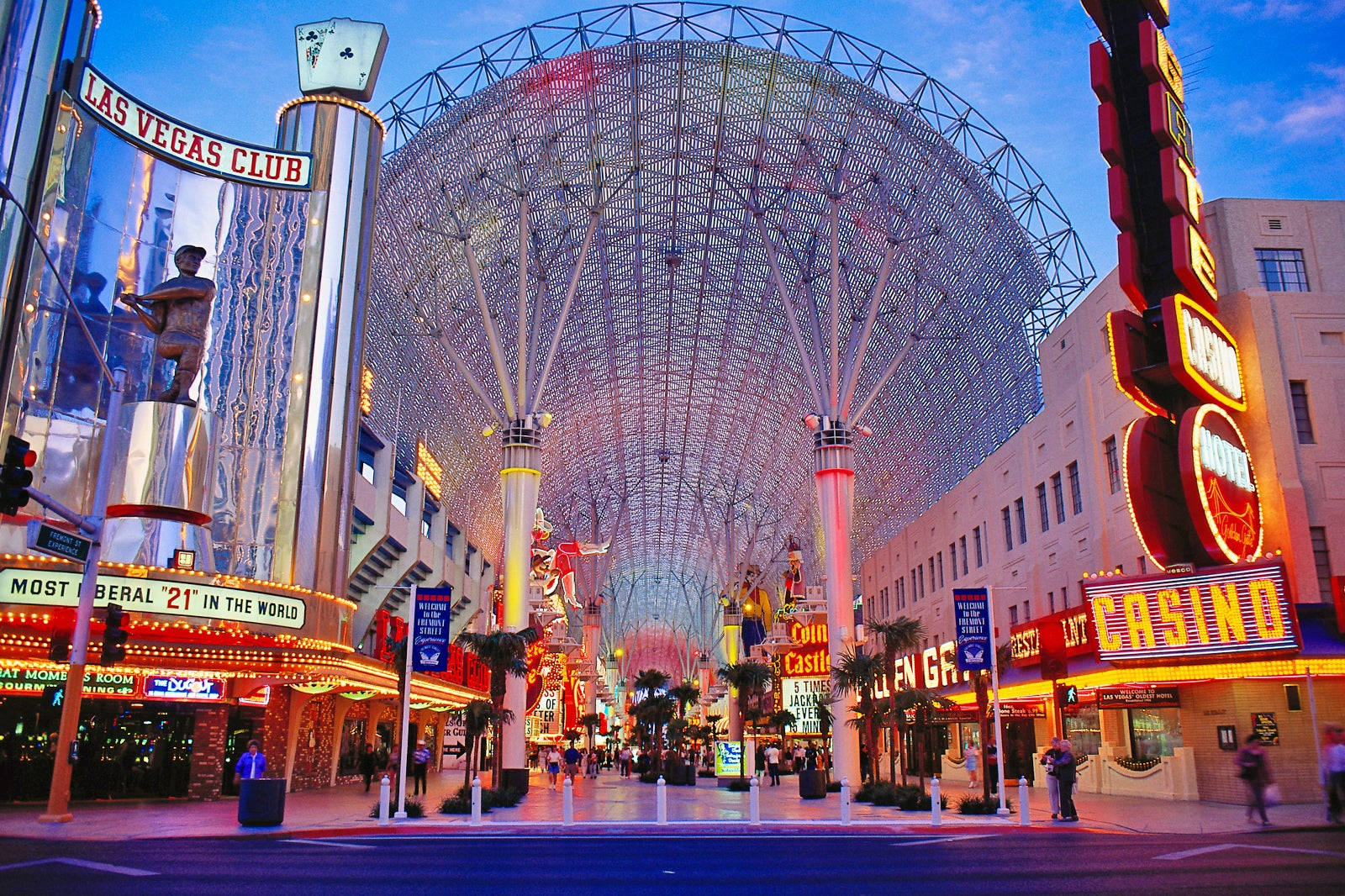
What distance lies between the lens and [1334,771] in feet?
63.4

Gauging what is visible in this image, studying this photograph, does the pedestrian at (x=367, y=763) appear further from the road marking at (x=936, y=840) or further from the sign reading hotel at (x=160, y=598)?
the road marking at (x=936, y=840)

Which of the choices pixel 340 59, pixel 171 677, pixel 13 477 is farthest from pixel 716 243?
pixel 13 477

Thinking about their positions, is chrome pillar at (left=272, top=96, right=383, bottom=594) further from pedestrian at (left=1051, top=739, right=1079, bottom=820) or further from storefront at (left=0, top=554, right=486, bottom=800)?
pedestrian at (left=1051, top=739, right=1079, bottom=820)

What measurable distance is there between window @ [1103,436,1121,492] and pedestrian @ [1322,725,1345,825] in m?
Result: 14.9

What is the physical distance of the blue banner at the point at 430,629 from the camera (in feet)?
79.2

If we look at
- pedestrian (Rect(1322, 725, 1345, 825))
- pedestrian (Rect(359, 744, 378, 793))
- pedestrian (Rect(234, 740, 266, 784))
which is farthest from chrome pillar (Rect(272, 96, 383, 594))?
pedestrian (Rect(1322, 725, 1345, 825))

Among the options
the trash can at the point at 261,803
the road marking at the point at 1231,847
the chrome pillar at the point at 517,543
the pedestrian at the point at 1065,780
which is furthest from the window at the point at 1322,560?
the chrome pillar at the point at 517,543

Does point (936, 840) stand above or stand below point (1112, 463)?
below

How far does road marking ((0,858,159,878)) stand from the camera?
1217 centimetres

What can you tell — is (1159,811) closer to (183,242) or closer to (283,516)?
(283,516)

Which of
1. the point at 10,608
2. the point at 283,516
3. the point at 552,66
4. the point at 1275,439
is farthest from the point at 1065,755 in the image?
the point at 552,66

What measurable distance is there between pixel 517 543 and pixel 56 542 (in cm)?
2342

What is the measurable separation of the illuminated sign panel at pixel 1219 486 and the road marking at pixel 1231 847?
1169cm

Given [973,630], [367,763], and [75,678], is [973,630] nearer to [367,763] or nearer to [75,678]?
[75,678]
